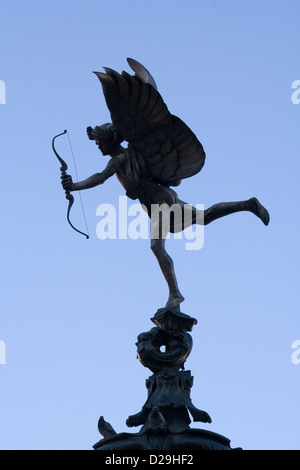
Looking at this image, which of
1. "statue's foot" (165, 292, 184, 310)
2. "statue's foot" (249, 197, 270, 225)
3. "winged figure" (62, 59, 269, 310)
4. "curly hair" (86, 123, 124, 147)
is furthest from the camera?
"curly hair" (86, 123, 124, 147)

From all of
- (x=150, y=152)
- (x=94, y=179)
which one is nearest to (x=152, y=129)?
Answer: (x=150, y=152)

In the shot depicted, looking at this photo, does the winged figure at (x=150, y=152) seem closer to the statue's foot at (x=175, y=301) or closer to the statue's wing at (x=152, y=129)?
the statue's wing at (x=152, y=129)

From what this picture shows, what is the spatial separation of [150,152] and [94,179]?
0.78 metres

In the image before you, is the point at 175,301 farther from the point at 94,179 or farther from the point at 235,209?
the point at 94,179

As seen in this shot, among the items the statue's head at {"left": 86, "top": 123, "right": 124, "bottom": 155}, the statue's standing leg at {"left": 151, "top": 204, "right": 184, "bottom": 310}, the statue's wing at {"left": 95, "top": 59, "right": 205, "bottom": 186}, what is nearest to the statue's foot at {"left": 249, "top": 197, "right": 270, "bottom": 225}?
the statue's wing at {"left": 95, "top": 59, "right": 205, "bottom": 186}

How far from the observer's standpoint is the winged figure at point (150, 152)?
13.7 m

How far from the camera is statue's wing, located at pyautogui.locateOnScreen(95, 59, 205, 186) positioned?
45.0 feet

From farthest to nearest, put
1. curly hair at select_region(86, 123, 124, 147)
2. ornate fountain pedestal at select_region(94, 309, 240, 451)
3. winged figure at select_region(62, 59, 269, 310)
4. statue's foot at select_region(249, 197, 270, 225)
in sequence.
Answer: curly hair at select_region(86, 123, 124, 147) → winged figure at select_region(62, 59, 269, 310) → statue's foot at select_region(249, 197, 270, 225) → ornate fountain pedestal at select_region(94, 309, 240, 451)

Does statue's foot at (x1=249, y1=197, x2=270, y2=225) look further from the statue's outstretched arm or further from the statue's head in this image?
the statue's head

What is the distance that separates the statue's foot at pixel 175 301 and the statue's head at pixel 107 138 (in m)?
1.77

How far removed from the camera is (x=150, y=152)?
14023 mm

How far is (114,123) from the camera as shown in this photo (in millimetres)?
13938
